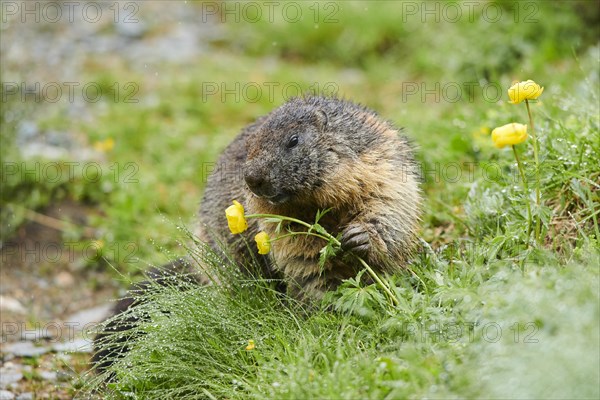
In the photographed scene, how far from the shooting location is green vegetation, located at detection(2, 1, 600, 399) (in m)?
2.97

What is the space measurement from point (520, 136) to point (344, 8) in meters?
7.28

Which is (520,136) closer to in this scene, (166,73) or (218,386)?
(218,386)

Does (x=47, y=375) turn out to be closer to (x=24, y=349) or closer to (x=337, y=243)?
(x=24, y=349)

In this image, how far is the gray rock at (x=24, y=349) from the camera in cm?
508

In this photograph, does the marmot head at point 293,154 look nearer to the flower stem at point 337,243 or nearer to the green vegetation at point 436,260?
the flower stem at point 337,243

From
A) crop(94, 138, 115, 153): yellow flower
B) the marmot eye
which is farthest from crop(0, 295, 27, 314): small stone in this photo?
the marmot eye

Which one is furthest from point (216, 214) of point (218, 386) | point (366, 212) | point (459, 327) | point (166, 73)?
point (166, 73)

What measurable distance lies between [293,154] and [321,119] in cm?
34

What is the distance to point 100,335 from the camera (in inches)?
181

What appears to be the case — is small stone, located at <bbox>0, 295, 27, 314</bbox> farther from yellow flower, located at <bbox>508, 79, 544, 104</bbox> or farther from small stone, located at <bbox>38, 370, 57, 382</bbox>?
yellow flower, located at <bbox>508, 79, 544, 104</bbox>

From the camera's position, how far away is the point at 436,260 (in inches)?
161

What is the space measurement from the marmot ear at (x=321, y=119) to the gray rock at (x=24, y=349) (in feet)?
8.28

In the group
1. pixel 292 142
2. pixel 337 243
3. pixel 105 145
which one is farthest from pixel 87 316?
pixel 337 243

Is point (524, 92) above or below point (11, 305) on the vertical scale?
above
